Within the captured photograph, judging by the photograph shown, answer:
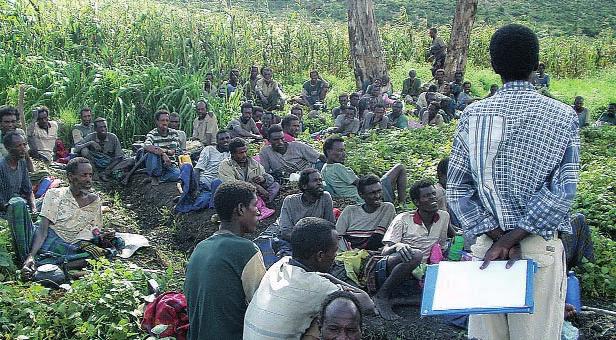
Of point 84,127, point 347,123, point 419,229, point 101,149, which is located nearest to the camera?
point 419,229

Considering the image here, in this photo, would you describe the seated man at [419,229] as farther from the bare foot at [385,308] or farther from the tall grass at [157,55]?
the tall grass at [157,55]

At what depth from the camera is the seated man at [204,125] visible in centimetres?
1179

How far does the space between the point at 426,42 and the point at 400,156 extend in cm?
1218

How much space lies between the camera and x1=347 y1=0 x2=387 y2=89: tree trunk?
663 inches

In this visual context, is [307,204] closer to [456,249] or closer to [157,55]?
[456,249]

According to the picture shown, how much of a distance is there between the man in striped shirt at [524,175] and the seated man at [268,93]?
40.4ft

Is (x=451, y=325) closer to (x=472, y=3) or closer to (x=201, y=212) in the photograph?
(x=201, y=212)

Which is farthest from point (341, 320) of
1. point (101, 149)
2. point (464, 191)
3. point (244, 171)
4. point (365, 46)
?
point (365, 46)

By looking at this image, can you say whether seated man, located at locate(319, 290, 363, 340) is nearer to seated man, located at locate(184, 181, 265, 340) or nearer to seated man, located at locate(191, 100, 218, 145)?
seated man, located at locate(184, 181, 265, 340)

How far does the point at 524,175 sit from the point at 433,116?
10429mm

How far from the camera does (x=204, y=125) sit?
11867 millimetres

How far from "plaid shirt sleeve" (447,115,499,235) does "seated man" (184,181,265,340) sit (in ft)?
3.83

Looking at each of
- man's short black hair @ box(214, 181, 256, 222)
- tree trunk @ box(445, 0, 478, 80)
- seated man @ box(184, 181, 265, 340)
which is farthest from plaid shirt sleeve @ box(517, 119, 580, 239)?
tree trunk @ box(445, 0, 478, 80)

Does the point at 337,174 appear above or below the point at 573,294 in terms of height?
below
